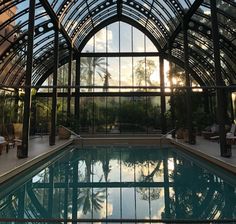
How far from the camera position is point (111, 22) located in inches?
733

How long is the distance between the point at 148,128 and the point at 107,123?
340 cm

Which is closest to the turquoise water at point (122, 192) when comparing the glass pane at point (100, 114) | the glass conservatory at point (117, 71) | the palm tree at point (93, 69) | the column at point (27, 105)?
the column at point (27, 105)

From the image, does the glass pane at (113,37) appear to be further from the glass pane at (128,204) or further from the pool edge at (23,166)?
the glass pane at (128,204)

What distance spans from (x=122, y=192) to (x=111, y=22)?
660 inches

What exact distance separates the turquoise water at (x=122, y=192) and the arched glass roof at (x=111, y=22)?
7570 mm

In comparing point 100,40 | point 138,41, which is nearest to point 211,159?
point 138,41

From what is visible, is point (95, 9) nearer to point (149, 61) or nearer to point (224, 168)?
point (149, 61)

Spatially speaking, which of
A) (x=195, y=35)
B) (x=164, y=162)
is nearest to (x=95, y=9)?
(x=195, y=35)

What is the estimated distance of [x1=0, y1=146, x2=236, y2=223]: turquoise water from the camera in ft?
12.2

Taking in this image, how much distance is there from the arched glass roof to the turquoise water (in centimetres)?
757

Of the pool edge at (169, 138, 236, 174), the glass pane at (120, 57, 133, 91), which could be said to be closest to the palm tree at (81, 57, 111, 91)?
the glass pane at (120, 57, 133, 91)

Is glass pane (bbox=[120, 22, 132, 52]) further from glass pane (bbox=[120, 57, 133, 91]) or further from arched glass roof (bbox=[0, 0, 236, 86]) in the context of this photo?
glass pane (bbox=[120, 57, 133, 91])

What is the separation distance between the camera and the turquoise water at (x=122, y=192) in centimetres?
371

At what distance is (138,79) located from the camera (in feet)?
60.3
